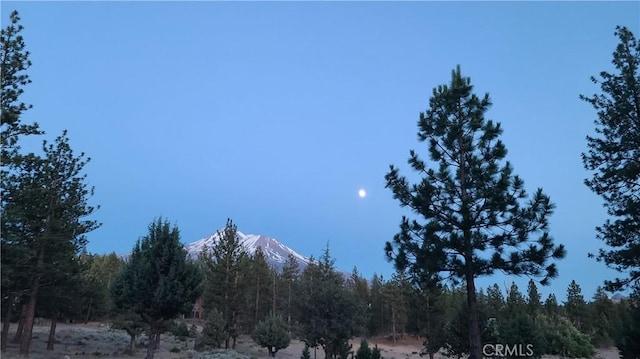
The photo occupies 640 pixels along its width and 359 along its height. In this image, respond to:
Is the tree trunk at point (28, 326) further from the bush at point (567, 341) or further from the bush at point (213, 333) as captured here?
the bush at point (567, 341)

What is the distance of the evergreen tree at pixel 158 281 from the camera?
20.2m

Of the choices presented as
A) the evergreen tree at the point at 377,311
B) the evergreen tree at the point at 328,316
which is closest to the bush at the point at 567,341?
the evergreen tree at the point at 328,316

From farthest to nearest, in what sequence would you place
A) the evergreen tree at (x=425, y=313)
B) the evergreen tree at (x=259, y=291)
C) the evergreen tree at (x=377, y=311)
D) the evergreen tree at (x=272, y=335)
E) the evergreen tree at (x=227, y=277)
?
the evergreen tree at (x=377, y=311)
the evergreen tree at (x=259, y=291)
the evergreen tree at (x=227, y=277)
the evergreen tree at (x=425, y=313)
the evergreen tree at (x=272, y=335)

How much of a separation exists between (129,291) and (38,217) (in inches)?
337

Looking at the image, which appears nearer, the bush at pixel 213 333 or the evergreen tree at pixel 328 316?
the evergreen tree at pixel 328 316

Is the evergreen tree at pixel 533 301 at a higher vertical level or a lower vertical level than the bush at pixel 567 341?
higher

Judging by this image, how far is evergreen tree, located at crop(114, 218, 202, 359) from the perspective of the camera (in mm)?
20203

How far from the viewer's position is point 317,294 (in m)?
27.4

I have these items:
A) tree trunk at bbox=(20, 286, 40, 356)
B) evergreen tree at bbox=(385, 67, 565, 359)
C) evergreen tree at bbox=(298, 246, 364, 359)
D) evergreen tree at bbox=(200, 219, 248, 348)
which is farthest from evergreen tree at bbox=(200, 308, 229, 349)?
evergreen tree at bbox=(385, 67, 565, 359)

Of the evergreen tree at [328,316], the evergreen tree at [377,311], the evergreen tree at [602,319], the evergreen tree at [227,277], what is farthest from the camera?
the evergreen tree at [377,311]

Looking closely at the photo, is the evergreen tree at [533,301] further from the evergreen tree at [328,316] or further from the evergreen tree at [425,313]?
the evergreen tree at [328,316]

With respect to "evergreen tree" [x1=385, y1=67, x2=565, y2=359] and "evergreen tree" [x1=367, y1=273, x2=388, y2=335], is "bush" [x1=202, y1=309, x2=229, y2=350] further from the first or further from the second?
"evergreen tree" [x1=367, y1=273, x2=388, y2=335]

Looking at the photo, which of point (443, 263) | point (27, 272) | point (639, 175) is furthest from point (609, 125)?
point (27, 272)

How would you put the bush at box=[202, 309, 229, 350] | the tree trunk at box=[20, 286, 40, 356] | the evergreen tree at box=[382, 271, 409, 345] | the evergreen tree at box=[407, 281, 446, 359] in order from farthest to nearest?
1. the evergreen tree at box=[382, 271, 409, 345]
2. the evergreen tree at box=[407, 281, 446, 359]
3. the bush at box=[202, 309, 229, 350]
4. the tree trunk at box=[20, 286, 40, 356]
